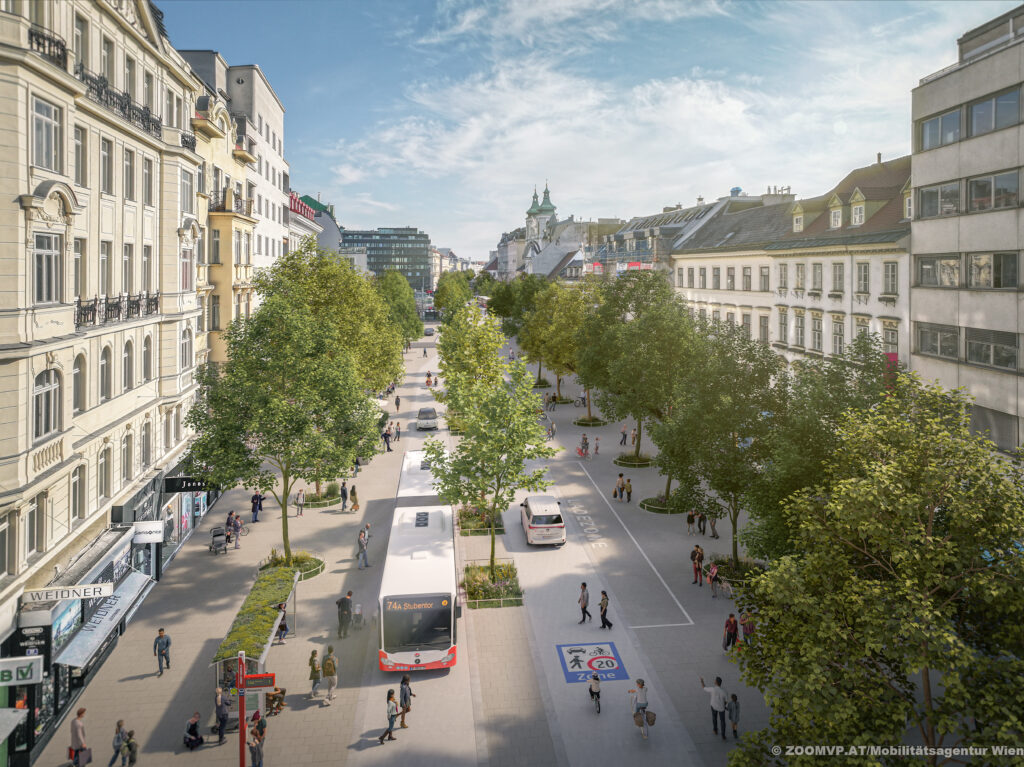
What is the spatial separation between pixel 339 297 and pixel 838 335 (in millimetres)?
31121

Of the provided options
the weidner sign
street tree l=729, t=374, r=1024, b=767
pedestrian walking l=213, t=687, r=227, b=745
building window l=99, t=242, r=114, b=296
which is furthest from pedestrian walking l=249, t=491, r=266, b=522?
street tree l=729, t=374, r=1024, b=767

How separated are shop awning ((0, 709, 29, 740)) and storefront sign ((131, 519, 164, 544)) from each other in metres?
8.68

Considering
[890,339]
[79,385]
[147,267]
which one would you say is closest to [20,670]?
[79,385]

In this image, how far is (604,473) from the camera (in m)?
44.7

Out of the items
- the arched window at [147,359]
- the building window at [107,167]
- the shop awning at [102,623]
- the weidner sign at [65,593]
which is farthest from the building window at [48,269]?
the shop awning at [102,623]

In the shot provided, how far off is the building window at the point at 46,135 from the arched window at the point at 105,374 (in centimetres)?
652

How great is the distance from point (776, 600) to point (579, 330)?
4318 cm

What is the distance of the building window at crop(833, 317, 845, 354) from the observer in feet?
141

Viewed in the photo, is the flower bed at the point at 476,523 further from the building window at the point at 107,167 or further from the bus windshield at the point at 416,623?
the building window at the point at 107,167

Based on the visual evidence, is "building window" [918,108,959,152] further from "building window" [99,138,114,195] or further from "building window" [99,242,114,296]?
"building window" [99,242,114,296]

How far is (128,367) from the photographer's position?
26.2 metres

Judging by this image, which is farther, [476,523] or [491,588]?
[476,523]

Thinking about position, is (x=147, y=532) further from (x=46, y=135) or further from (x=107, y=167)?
(x=46, y=135)

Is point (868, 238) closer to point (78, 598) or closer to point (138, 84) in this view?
point (138, 84)
